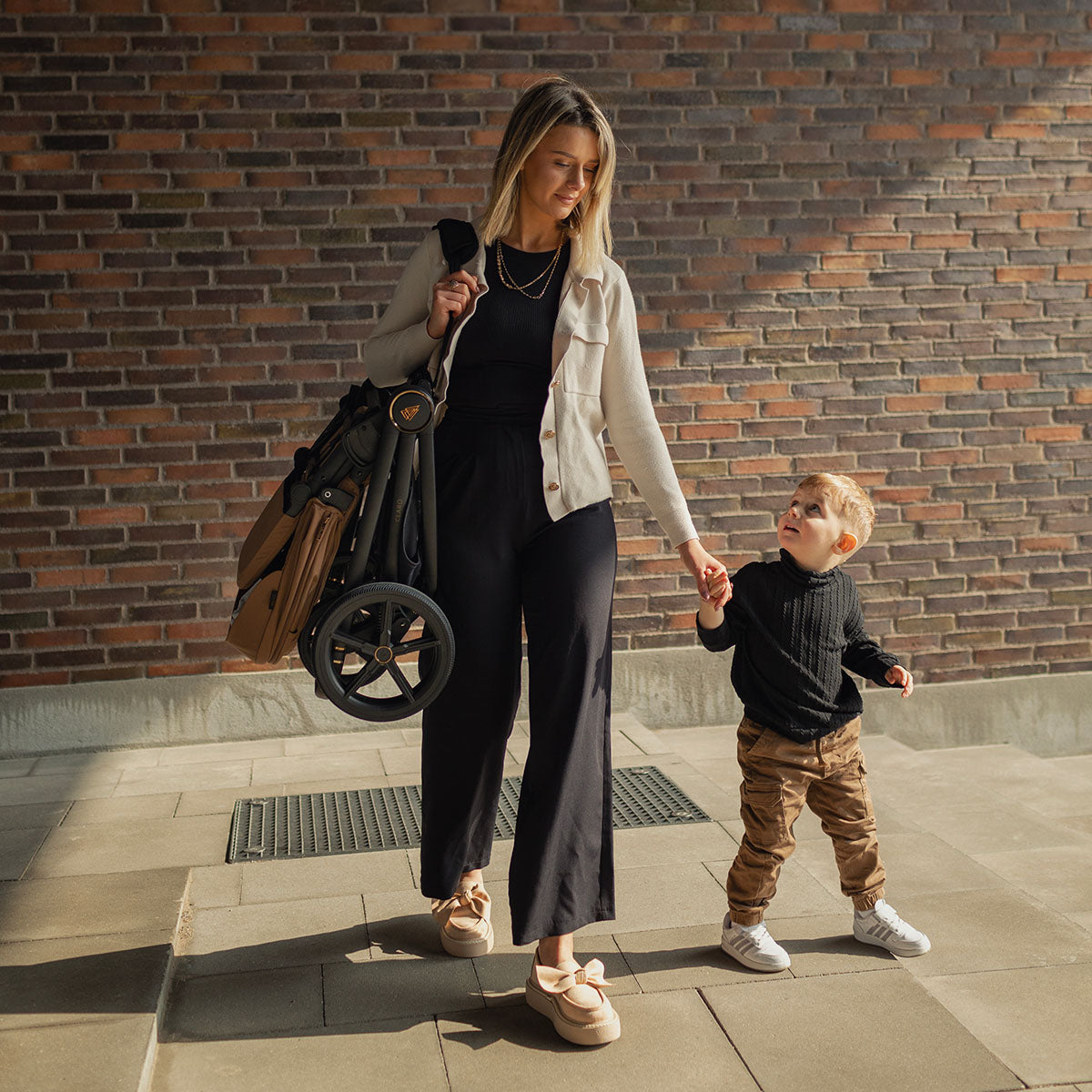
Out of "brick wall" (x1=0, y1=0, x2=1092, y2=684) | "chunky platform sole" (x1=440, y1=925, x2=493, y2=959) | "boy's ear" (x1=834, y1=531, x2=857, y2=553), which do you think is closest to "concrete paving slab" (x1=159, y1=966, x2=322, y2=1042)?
"chunky platform sole" (x1=440, y1=925, x2=493, y2=959)

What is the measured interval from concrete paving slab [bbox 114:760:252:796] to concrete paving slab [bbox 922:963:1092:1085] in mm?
2585

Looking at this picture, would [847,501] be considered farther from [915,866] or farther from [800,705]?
[915,866]

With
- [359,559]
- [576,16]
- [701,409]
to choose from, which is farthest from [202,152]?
[359,559]

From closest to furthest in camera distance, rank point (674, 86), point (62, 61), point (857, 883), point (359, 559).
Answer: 1. point (359, 559)
2. point (857, 883)
3. point (62, 61)
4. point (674, 86)

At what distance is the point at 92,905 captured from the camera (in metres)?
2.92

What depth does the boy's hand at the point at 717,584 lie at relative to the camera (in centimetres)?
248

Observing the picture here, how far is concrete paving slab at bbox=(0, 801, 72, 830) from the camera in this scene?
3793mm

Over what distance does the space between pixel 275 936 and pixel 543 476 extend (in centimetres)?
132

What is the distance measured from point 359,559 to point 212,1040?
991mm

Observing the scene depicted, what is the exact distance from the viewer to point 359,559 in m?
2.39

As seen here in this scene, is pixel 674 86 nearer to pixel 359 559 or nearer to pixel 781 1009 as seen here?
pixel 359 559

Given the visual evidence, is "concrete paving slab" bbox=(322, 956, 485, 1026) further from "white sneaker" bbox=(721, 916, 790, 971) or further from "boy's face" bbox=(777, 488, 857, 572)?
"boy's face" bbox=(777, 488, 857, 572)

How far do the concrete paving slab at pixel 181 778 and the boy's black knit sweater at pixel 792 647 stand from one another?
2.24 meters

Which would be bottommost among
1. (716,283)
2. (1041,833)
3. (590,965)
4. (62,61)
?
(1041,833)
